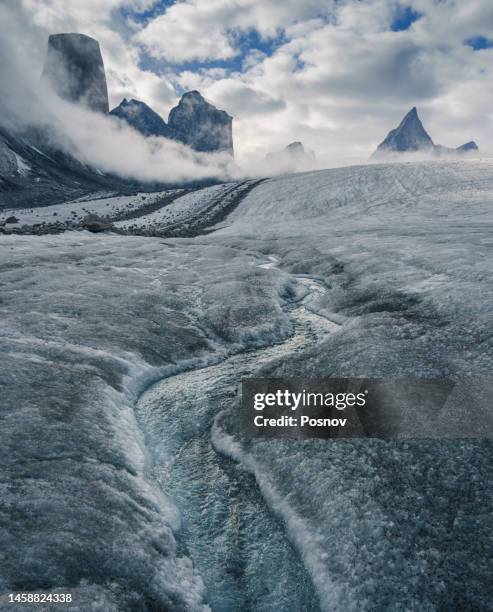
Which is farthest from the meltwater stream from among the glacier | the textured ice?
the textured ice

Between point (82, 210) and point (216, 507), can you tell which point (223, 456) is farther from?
point (82, 210)

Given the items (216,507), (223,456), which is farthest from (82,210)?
(216,507)

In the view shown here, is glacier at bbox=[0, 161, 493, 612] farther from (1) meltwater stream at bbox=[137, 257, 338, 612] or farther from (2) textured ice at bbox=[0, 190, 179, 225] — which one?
(2) textured ice at bbox=[0, 190, 179, 225]

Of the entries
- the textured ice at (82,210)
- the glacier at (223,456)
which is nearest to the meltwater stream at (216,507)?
the glacier at (223,456)

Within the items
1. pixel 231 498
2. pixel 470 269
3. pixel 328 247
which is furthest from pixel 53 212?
pixel 231 498

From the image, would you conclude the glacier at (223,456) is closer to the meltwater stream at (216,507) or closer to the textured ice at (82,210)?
the meltwater stream at (216,507)

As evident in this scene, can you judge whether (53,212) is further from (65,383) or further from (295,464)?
(295,464)

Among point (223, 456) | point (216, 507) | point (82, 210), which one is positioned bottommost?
point (216, 507)
